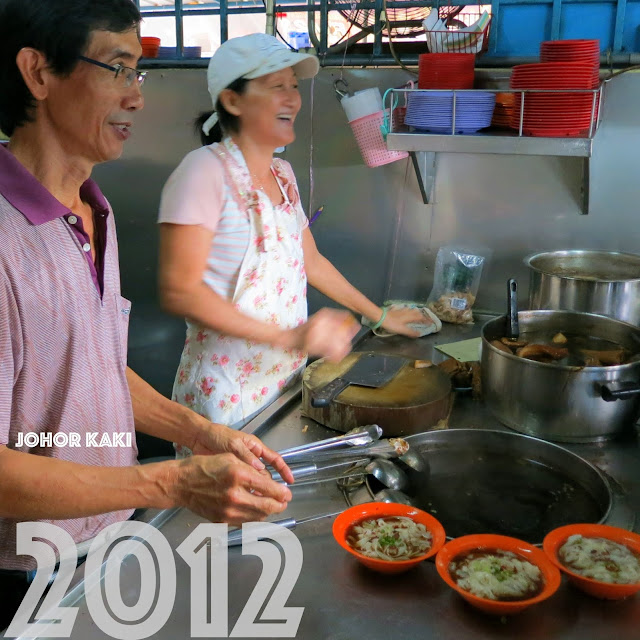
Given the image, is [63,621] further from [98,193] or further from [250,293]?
[250,293]

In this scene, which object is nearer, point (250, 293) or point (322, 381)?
point (322, 381)

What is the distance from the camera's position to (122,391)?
1.24m

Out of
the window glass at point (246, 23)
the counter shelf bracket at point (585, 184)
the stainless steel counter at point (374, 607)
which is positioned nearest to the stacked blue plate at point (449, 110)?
the counter shelf bracket at point (585, 184)

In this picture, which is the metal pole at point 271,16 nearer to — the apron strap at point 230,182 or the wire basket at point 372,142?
the wire basket at point 372,142

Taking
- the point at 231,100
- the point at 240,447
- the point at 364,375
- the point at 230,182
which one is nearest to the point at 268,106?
the point at 231,100

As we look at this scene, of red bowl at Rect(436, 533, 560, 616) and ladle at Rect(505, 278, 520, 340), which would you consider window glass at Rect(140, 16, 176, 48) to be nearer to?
ladle at Rect(505, 278, 520, 340)

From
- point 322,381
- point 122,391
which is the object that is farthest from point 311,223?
point 122,391

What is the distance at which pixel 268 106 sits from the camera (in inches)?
68.3

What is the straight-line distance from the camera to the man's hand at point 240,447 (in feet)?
3.71

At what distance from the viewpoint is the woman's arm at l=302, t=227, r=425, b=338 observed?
201cm

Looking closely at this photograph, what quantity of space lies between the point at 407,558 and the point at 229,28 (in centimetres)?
217

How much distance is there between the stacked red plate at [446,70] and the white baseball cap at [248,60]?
0.38m

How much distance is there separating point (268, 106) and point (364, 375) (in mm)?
727

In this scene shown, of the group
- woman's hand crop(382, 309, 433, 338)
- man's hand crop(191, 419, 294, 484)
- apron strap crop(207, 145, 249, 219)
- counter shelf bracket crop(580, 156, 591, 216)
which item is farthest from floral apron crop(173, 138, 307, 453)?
counter shelf bracket crop(580, 156, 591, 216)
